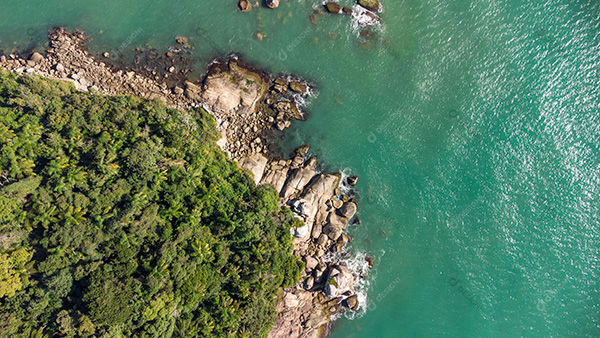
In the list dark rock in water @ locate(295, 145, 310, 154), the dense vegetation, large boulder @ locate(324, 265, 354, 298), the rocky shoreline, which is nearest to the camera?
the dense vegetation

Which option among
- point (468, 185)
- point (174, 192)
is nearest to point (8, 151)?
point (174, 192)

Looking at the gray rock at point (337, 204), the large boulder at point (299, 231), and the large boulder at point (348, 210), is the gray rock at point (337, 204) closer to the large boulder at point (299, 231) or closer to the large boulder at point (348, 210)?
the large boulder at point (348, 210)

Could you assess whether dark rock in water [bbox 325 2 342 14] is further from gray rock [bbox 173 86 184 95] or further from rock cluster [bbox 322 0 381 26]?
gray rock [bbox 173 86 184 95]

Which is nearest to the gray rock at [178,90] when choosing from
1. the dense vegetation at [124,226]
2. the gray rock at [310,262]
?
the dense vegetation at [124,226]

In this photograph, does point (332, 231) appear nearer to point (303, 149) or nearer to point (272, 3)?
point (303, 149)

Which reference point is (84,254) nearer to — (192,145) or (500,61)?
(192,145)

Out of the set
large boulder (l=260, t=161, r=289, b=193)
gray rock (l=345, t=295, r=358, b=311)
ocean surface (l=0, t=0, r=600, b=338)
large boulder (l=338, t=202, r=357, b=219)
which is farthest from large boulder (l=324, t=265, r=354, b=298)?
large boulder (l=260, t=161, r=289, b=193)
